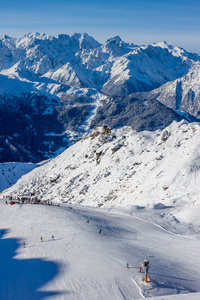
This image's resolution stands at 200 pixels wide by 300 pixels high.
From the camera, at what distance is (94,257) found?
26609 millimetres

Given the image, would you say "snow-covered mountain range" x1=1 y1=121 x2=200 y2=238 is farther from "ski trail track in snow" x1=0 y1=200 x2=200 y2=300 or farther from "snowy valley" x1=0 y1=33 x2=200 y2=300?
"ski trail track in snow" x1=0 y1=200 x2=200 y2=300

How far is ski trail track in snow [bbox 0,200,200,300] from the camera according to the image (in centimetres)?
2141

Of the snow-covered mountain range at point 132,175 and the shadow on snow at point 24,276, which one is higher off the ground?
the snow-covered mountain range at point 132,175

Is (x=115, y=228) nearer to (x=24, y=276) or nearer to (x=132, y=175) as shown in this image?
(x=24, y=276)

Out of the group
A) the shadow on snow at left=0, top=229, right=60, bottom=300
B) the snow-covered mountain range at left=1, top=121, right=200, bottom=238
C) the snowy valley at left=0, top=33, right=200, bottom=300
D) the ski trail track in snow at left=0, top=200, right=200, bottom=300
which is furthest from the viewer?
the snow-covered mountain range at left=1, top=121, right=200, bottom=238

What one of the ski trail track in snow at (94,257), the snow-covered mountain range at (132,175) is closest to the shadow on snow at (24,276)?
the ski trail track in snow at (94,257)

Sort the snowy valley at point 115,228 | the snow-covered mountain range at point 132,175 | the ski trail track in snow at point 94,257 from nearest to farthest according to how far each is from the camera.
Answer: the ski trail track in snow at point 94,257, the snowy valley at point 115,228, the snow-covered mountain range at point 132,175

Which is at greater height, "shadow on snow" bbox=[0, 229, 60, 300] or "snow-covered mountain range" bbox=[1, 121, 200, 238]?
"snow-covered mountain range" bbox=[1, 121, 200, 238]

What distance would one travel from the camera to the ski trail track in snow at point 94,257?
70.2 ft

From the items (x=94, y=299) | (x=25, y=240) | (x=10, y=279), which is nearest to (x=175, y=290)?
(x=94, y=299)

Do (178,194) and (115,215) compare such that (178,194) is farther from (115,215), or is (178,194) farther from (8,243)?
(8,243)

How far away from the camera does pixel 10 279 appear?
24.0 m

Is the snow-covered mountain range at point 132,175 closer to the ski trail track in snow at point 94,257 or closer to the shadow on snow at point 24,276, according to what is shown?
Answer: the ski trail track in snow at point 94,257

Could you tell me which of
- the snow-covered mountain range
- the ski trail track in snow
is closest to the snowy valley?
the ski trail track in snow
